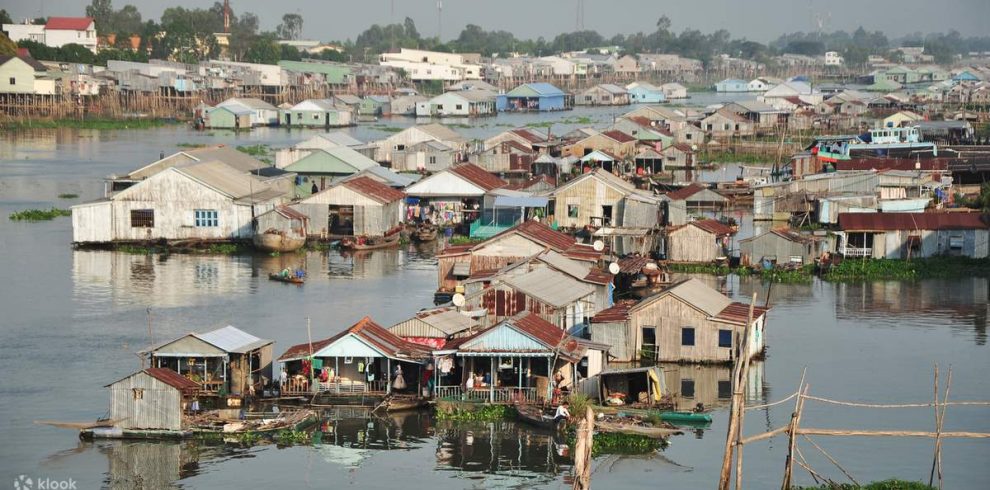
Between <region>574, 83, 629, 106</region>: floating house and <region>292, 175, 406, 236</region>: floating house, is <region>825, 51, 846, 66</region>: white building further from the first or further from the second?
<region>292, 175, 406, 236</region>: floating house

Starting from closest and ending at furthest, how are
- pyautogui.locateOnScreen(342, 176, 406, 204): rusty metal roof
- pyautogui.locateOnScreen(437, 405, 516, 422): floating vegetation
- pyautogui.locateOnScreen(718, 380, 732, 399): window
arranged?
pyautogui.locateOnScreen(437, 405, 516, 422): floating vegetation
pyautogui.locateOnScreen(718, 380, 732, 399): window
pyautogui.locateOnScreen(342, 176, 406, 204): rusty metal roof

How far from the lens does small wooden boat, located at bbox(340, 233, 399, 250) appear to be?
29.2 m

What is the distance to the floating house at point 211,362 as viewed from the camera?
16.9 metres

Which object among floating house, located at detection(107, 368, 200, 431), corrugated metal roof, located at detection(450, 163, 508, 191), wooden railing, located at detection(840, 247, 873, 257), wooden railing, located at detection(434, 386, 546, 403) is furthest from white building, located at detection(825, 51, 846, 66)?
floating house, located at detection(107, 368, 200, 431)

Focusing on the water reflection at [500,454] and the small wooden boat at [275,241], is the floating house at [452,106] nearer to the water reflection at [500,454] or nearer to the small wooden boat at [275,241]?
the small wooden boat at [275,241]

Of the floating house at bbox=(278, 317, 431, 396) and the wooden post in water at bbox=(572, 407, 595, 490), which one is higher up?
the wooden post in water at bbox=(572, 407, 595, 490)

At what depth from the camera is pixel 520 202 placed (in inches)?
1196

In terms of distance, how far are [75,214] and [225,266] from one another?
426 centimetres

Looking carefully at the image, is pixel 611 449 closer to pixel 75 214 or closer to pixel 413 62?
pixel 75 214

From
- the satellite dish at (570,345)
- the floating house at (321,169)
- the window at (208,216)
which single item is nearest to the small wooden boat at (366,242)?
the window at (208,216)

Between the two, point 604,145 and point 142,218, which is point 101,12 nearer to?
point 604,145

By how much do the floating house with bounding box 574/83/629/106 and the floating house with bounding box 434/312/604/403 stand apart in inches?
2846

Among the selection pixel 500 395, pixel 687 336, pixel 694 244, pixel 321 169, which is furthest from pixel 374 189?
pixel 500 395

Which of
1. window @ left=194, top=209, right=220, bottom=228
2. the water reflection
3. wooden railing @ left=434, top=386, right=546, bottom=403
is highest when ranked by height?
window @ left=194, top=209, right=220, bottom=228
